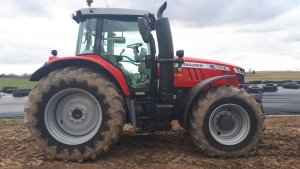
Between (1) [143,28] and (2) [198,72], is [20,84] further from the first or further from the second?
(1) [143,28]

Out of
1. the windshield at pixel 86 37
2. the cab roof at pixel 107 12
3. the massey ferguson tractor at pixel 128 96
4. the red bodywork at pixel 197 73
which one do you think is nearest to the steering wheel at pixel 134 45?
the massey ferguson tractor at pixel 128 96

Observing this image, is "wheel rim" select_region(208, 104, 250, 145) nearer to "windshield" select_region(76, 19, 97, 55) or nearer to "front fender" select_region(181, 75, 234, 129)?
"front fender" select_region(181, 75, 234, 129)

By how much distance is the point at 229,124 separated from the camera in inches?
274

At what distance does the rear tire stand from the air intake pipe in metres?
0.63

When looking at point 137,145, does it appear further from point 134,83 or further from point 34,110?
point 34,110

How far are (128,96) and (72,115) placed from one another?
1.04 m

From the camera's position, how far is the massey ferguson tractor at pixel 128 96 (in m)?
6.58

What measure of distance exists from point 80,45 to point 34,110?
1.55 m

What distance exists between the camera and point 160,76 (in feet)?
23.7

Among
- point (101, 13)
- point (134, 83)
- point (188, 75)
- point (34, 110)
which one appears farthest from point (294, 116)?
point (34, 110)

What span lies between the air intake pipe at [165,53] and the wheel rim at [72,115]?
1315 mm

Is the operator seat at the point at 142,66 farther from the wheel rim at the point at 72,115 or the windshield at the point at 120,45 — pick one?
the wheel rim at the point at 72,115

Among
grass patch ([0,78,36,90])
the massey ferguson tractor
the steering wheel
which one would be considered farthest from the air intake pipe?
grass patch ([0,78,36,90])

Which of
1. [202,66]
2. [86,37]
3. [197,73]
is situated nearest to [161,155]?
[197,73]
